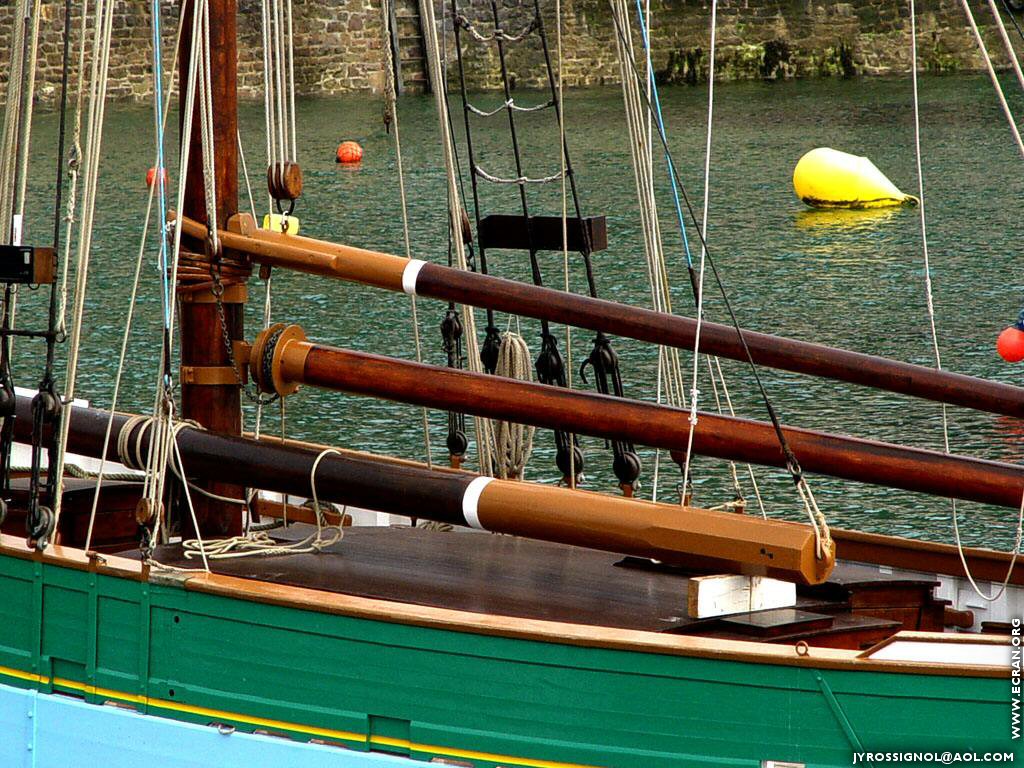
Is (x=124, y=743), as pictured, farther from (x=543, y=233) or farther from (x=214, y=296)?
(x=543, y=233)

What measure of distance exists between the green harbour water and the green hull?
545 centimetres

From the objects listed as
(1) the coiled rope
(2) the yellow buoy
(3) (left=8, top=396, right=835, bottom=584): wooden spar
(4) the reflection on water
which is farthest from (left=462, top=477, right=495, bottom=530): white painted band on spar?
(2) the yellow buoy

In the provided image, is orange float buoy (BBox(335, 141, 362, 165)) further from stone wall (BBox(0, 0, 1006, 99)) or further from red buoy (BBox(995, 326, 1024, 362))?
red buoy (BBox(995, 326, 1024, 362))

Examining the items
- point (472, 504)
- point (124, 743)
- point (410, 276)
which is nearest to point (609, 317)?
point (410, 276)

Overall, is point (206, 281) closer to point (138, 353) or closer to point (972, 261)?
point (138, 353)

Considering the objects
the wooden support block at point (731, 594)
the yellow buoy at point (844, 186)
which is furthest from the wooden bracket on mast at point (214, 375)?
the yellow buoy at point (844, 186)

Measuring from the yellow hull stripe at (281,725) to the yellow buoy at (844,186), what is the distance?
48.6 ft

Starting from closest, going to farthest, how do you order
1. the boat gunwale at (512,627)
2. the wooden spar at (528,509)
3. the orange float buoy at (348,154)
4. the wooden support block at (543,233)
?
the boat gunwale at (512,627) < the wooden spar at (528,509) < the wooden support block at (543,233) < the orange float buoy at (348,154)

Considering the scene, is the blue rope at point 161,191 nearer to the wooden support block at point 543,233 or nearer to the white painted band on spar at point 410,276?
the white painted band on spar at point 410,276

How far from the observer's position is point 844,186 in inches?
738

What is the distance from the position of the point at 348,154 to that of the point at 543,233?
52.2ft

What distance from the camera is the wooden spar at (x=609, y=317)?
492cm

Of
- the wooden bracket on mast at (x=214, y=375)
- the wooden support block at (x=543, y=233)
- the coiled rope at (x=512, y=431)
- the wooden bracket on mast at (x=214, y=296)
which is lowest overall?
the coiled rope at (x=512, y=431)

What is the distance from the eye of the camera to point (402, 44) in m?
29.5
